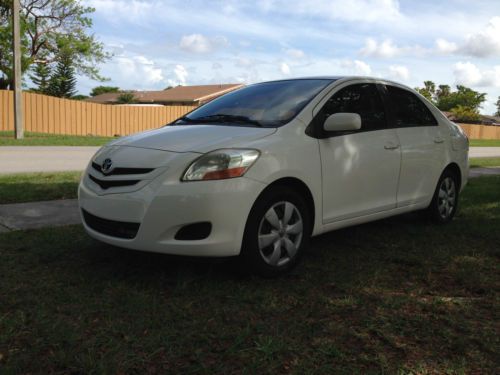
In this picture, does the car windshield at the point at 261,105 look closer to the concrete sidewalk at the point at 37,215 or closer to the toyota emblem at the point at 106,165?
the toyota emblem at the point at 106,165

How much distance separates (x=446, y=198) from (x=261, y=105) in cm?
255

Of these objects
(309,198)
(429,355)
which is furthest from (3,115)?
(429,355)

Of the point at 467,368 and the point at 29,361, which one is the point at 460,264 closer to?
the point at 467,368

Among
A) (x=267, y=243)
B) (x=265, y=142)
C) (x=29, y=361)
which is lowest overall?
(x=29, y=361)

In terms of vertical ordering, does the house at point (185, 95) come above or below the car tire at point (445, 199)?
above

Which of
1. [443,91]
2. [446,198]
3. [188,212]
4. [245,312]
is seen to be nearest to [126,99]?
[446,198]

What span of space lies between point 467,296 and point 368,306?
2.53ft

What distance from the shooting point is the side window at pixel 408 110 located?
16.7 feet

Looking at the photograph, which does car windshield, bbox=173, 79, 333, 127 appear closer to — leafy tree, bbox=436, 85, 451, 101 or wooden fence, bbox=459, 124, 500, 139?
wooden fence, bbox=459, 124, 500, 139

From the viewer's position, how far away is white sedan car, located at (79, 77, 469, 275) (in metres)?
3.48

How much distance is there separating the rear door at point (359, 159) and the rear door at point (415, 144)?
0.16 meters

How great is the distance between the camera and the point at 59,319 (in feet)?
9.99

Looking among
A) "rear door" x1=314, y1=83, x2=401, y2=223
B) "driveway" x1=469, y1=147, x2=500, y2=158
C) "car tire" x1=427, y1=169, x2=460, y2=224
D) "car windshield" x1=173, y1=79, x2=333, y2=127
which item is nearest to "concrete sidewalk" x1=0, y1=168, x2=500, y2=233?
"car windshield" x1=173, y1=79, x2=333, y2=127

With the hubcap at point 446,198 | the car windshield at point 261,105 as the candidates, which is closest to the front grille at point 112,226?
the car windshield at point 261,105
